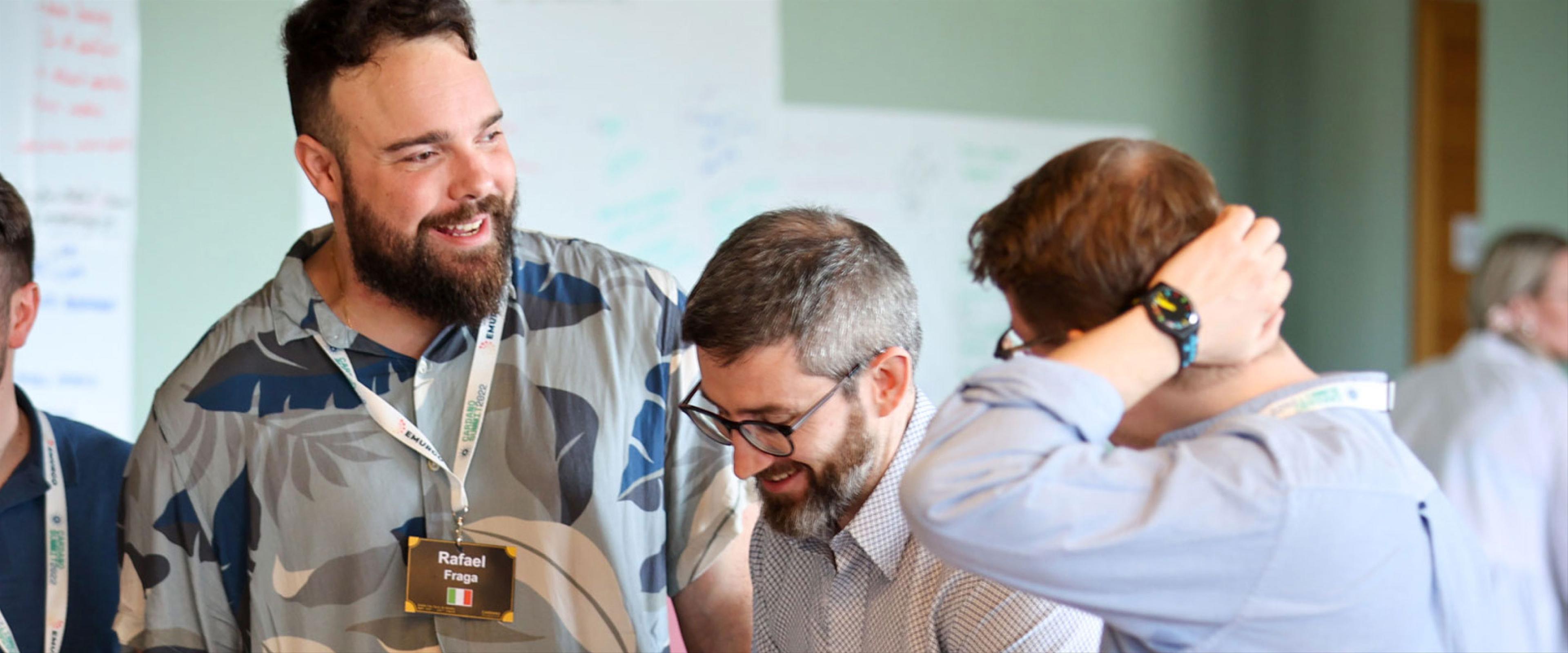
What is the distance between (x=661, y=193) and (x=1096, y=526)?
3255 millimetres

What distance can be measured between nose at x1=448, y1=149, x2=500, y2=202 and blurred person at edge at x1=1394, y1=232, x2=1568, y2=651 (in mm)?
2452

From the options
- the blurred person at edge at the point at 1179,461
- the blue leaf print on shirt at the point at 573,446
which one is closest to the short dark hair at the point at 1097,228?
the blurred person at edge at the point at 1179,461

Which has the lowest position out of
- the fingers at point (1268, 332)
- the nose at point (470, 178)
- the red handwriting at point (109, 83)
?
the fingers at point (1268, 332)

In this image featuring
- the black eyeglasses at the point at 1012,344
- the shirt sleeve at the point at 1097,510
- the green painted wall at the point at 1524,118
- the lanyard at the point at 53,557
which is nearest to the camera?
the shirt sleeve at the point at 1097,510

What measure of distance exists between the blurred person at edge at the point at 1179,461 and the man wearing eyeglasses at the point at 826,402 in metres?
0.46

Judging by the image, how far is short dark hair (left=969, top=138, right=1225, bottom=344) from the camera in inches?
42.4

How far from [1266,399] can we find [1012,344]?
231 mm

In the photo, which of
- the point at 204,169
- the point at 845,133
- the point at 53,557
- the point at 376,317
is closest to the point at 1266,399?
the point at 376,317

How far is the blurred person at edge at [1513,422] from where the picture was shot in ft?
10.8

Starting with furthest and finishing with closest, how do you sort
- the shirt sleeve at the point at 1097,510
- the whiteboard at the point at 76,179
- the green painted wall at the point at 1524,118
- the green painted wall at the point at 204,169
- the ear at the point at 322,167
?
the green painted wall at the point at 1524,118 → the green painted wall at the point at 204,169 → the whiteboard at the point at 76,179 → the ear at the point at 322,167 → the shirt sleeve at the point at 1097,510

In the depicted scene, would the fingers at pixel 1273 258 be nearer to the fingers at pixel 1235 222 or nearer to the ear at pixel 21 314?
the fingers at pixel 1235 222

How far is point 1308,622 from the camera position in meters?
1.03

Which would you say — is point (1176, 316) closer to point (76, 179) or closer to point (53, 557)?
point (53, 557)

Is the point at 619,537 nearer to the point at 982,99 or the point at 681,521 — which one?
the point at 681,521
